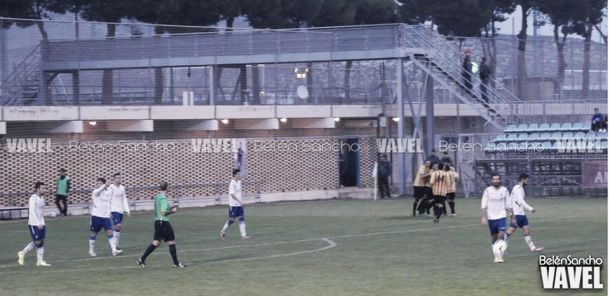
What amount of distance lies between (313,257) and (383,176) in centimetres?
2537

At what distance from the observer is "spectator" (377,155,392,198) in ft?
171

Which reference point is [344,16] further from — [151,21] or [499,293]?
[499,293]

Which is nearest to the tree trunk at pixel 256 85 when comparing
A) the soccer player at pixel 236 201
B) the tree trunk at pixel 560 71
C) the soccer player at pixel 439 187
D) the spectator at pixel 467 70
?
the spectator at pixel 467 70

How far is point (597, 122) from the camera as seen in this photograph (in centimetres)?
5134

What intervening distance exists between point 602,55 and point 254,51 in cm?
1695

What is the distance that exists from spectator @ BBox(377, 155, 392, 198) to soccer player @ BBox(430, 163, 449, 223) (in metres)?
13.3

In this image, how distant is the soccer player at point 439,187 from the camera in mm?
37344

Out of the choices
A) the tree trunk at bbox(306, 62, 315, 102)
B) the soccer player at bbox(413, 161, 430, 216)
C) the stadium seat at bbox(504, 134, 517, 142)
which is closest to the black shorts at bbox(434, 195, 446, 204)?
the soccer player at bbox(413, 161, 430, 216)

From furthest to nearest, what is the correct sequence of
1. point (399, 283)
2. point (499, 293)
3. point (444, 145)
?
point (444, 145) → point (399, 283) → point (499, 293)

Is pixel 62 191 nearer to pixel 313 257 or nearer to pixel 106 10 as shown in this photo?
pixel 313 257

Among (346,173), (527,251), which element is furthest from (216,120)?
(527,251)

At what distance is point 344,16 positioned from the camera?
77312 mm

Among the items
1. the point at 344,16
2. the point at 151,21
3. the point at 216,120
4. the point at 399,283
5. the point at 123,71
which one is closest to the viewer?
the point at 399,283

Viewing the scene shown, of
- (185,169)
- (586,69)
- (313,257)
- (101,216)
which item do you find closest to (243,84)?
(185,169)
